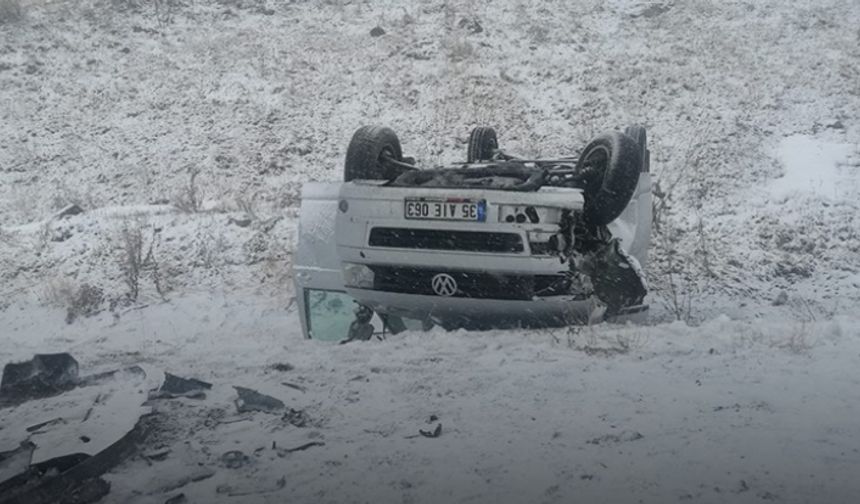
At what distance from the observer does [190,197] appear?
37.0 ft

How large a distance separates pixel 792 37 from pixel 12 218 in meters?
17.0

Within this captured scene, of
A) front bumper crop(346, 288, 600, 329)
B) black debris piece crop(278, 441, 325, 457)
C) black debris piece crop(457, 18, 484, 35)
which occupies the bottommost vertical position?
black debris piece crop(278, 441, 325, 457)

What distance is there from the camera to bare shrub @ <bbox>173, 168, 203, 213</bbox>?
35.6 ft

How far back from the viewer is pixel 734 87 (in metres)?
15.3

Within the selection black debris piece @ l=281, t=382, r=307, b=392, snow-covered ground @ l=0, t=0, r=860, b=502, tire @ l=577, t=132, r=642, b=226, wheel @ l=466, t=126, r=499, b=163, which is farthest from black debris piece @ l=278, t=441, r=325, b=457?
wheel @ l=466, t=126, r=499, b=163

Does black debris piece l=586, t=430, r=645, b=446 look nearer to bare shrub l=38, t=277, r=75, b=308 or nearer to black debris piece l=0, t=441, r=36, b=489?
black debris piece l=0, t=441, r=36, b=489

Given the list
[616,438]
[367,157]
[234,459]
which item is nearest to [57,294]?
[367,157]

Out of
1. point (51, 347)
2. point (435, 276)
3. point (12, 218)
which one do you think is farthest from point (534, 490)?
point (12, 218)

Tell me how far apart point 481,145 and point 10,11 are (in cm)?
1605

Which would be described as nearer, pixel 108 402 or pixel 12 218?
pixel 108 402

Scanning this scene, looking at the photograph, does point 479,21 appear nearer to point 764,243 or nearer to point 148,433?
point 764,243

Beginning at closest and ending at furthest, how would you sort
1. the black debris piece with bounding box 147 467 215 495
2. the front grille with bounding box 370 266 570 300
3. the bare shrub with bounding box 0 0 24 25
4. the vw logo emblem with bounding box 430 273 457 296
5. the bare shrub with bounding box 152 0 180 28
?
1. the black debris piece with bounding box 147 467 215 495
2. the front grille with bounding box 370 266 570 300
3. the vw logo emblem with bounding box 430 273 457 296
4. the bare shrub with bounding box 0 0 24 25
5. the bare shrub with bounding box 152 0 180 28

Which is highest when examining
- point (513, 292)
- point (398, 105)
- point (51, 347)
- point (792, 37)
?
point (792, 37)

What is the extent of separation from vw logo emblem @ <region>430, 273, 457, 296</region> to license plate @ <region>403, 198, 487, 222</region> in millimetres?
400
